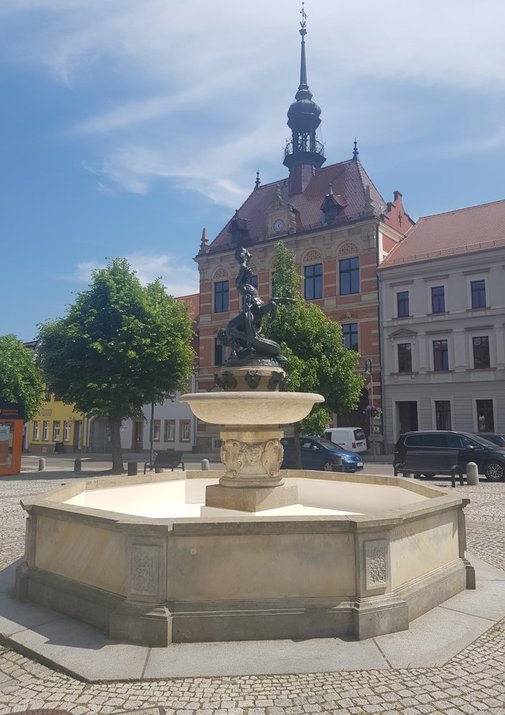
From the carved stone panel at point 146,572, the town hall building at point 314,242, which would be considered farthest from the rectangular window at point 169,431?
the carved stone panel at point 146,572

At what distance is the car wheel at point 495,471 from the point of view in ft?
63.8

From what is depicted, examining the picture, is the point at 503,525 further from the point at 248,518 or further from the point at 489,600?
the point at 248,518

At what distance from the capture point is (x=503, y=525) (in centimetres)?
1098

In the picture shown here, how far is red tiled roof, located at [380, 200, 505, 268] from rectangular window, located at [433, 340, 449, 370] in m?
5.35

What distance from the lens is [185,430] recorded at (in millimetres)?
43906

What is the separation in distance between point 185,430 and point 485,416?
22227mm

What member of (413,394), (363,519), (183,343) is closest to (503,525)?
(363,519)

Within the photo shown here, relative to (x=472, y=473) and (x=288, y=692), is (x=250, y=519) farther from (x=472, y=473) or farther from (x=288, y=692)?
(x=472, y=473)

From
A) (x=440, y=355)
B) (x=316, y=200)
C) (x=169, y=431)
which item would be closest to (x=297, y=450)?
(x=440, y=355)

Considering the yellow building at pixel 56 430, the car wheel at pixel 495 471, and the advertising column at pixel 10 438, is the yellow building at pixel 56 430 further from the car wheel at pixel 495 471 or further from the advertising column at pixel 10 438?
the car wheel at pixel 495 471

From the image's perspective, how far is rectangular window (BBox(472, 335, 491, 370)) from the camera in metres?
32.3

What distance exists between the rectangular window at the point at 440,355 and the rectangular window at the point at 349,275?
6499 mm

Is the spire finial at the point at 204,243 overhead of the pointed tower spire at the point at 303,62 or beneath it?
beneath

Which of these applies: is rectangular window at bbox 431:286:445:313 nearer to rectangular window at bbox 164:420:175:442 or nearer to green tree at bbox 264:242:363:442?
green tree at bbox 264:242:363:442
